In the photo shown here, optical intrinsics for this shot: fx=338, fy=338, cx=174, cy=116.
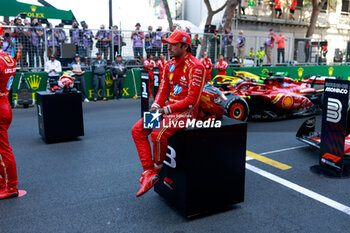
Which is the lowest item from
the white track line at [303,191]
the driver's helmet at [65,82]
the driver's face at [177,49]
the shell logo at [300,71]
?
the white track line at [303,191]

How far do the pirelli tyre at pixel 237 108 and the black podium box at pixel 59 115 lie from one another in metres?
3.74

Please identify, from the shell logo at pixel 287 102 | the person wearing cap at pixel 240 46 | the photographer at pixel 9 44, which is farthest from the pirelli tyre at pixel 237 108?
the person wearing cap at pixel 240 46

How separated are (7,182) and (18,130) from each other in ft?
14.8

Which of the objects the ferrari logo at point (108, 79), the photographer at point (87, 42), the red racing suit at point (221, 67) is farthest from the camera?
the red racing suit at point (221, 67)

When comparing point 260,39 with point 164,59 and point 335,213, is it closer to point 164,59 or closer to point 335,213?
point 164,59

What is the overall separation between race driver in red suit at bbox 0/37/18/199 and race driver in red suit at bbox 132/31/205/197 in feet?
6.00

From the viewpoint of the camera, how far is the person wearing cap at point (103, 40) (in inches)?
566

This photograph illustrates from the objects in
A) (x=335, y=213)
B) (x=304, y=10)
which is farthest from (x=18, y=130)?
→ (x=304, y=10)

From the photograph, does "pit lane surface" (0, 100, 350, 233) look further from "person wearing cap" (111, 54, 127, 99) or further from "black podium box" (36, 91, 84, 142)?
"person wearing cap" (111, 54, 127, 99)

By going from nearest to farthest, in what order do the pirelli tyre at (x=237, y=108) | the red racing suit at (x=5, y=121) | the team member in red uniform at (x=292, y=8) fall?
the red racing suit at (x=5, y=121), the pirelli tyre at (x=237, y=108), the team member in red uniform at (x=292, y=8)

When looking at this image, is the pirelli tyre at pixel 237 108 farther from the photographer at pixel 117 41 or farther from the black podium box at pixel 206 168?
the photographer at pixel 117 41

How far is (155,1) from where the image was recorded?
2567 centimetres

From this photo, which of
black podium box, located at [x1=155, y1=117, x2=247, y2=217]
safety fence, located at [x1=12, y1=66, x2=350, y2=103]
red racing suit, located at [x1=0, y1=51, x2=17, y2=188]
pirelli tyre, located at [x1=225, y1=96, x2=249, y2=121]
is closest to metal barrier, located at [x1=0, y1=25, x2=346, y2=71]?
safety fence, located at [x1=12, y1=66, x2=350, y2=103]

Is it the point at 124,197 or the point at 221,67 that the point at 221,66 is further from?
the point at 124,197
